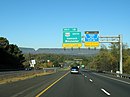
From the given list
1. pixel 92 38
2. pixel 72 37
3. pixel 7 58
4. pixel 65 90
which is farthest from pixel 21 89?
pixel 7 58

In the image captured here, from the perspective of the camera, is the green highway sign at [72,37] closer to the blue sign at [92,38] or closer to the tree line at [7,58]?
the blue sign at [92,38]

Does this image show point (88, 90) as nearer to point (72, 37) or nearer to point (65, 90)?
point (65, 90)

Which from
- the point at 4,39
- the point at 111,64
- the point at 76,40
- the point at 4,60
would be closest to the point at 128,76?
the point at 76,40

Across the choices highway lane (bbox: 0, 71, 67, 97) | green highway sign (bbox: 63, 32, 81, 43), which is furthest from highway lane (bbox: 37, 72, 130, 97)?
green highway sign (bbox: 63, 32, 81, 43)

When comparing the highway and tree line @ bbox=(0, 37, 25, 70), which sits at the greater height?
tree line @ bbox=(0, 37, 25, 70)

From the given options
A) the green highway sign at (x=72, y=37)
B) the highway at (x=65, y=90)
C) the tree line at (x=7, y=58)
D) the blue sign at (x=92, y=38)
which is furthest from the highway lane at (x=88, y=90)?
the tree line at (x=7, y=58)

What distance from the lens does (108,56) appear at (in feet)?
372

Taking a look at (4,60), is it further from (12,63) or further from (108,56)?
(108,56)

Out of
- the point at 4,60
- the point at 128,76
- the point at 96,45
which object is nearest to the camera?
the point at 128,76

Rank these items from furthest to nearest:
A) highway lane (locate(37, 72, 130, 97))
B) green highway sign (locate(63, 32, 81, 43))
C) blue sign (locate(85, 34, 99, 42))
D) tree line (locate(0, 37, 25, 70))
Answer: tree line (locate(0, 37, 25, 70))
green highway sign (locate(63, 32, 81, 43))
blue sign (locate(85, 34, 99, 42))
highway lane (locate(37, 72, 130, 97))

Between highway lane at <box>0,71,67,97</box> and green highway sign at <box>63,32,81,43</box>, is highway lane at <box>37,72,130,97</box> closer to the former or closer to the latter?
highway lane at <box>0,71,67,97</box>

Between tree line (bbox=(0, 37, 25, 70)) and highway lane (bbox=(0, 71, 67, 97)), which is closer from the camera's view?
highway lane (bbox=(0, 71, 67, 97))

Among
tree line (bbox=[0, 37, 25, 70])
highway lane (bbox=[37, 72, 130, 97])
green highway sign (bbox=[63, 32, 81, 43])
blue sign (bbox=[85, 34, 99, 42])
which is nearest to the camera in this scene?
highway lane (bbox=[37, 72, 130, 97])

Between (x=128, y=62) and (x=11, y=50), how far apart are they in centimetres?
4560
